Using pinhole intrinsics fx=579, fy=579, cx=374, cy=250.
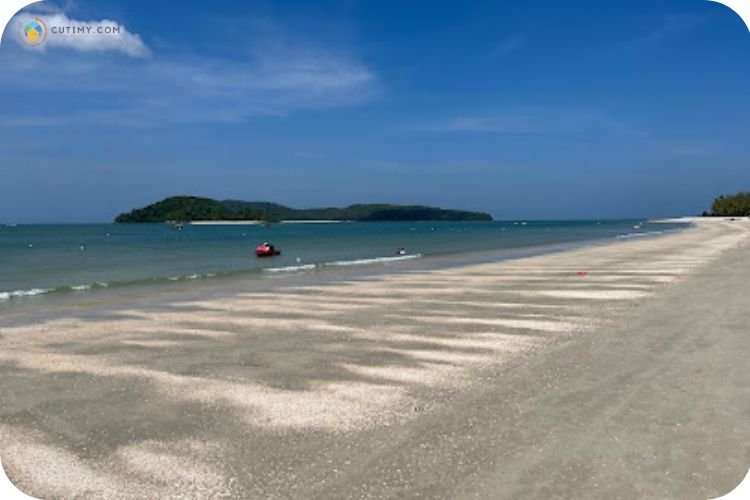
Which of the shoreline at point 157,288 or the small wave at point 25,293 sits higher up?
the shoreline at point 157,288

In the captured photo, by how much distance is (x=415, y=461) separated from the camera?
514cm

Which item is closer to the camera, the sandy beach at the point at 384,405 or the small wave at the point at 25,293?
the sandy beach at the point at 384,405

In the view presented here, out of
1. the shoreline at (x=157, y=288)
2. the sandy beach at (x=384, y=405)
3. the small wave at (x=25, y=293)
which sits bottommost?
the small wave at (x=25, y=293)

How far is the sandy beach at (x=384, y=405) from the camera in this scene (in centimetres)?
483

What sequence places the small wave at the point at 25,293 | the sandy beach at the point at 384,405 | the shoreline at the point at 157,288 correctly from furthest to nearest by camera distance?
the small wave at the point at 25,293, the shoreline at the point at 157,288, the sandy beach at the point at 384,405

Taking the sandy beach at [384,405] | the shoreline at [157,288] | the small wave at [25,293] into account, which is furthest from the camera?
the small wave at [25,293]

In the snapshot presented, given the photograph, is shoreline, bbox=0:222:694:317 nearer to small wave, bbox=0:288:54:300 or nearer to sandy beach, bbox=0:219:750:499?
small wave, bbox=0:288:54:300

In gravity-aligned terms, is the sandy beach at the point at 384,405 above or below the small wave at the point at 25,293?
above

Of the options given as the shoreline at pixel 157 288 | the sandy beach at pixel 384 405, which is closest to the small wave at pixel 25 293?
the shoreline at pixel 157 288

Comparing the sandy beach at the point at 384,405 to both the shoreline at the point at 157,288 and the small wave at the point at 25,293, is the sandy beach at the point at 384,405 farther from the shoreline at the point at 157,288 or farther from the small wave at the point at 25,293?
the small wave at the point at 25,293

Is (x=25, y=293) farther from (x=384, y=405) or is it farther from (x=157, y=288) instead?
(x=384, y=405)

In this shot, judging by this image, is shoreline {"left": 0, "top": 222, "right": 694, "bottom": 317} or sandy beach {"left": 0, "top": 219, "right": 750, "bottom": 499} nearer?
sandy beach {"left": 0, "top": 219, "right": 750, "bottom": 499}

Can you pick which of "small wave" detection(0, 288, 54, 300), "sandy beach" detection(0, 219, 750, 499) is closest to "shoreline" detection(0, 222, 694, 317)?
"small wave" detection(0, 288, 54, 300)

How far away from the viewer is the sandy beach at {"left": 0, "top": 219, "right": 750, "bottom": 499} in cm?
483
